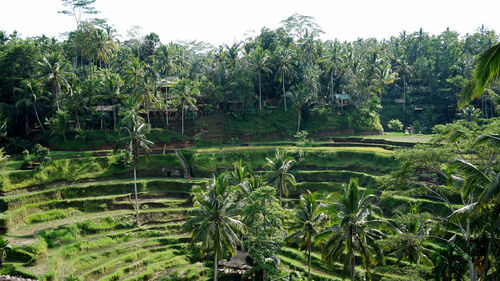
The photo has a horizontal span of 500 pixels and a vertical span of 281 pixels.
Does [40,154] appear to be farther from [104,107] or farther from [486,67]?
[486,67]

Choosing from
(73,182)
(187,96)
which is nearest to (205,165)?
(187,96)

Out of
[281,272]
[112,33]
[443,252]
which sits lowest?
[281,272]

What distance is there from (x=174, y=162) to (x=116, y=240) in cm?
1611

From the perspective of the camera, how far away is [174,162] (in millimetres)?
50844

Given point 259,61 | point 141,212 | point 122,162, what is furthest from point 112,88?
point 259,61

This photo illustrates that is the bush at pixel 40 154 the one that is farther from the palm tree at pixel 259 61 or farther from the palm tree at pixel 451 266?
the palm tree at pixel 451 266

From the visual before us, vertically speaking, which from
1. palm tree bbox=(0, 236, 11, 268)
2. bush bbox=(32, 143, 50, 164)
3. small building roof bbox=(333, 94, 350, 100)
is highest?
small building roof bbox=(333, 94, 350, 100)

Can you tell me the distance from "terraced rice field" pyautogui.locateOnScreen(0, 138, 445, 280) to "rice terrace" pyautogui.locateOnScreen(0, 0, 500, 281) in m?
0.16

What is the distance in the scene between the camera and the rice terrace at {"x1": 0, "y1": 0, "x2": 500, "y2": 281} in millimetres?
23531

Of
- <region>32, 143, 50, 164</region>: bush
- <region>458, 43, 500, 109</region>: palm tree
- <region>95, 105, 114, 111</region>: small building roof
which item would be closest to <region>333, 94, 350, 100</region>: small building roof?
<region>95, 105, 114, 111</region>: small building roof

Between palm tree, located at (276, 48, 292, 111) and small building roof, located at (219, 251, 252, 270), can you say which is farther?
palm tree, located at (276, 48, 292, 111)

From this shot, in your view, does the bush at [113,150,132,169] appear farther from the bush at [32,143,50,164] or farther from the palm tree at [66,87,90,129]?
the palm tree at [66,87,90,129]

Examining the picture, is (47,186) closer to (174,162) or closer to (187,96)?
(174,162)

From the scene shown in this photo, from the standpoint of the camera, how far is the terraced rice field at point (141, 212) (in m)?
31.8
